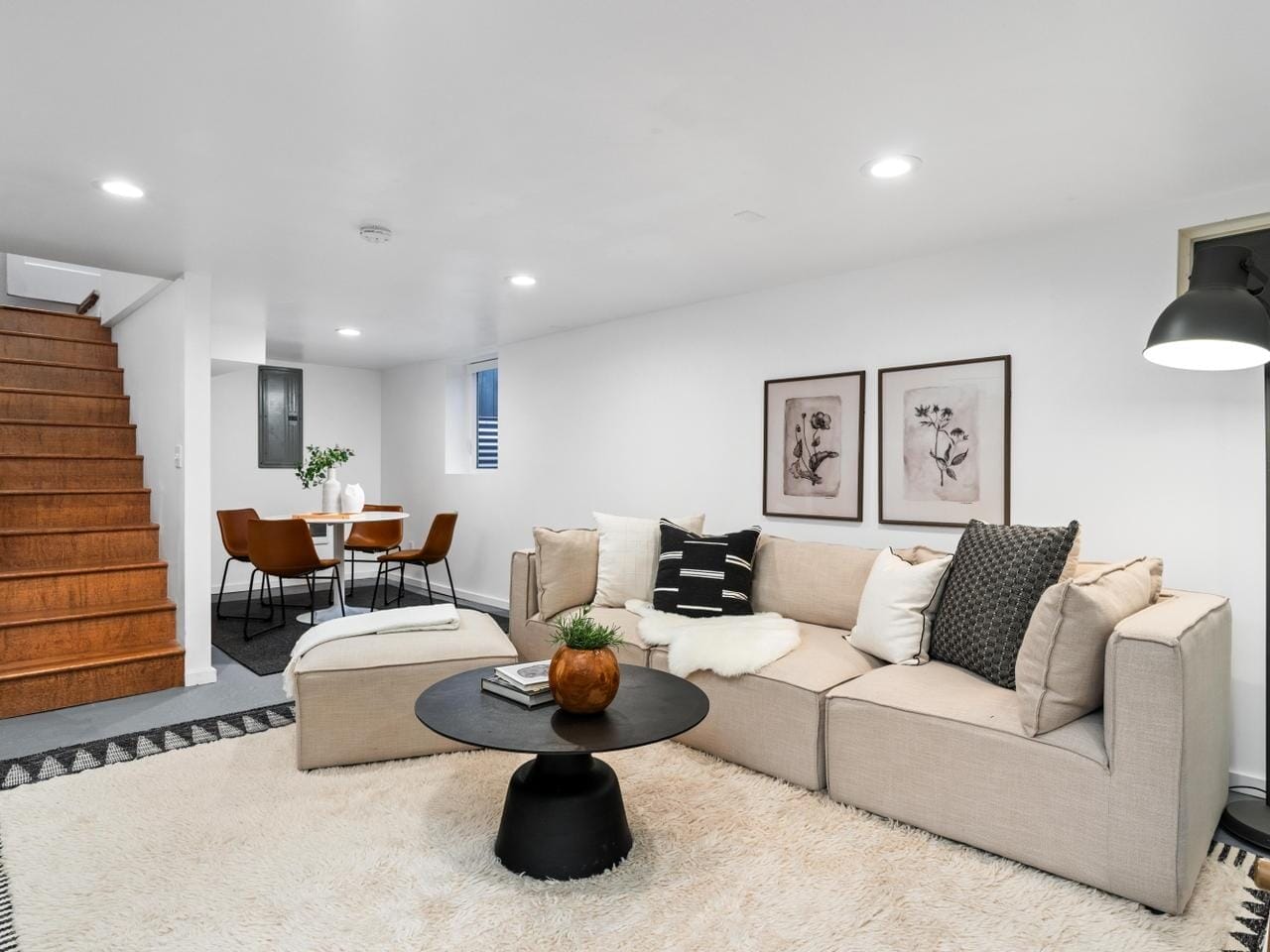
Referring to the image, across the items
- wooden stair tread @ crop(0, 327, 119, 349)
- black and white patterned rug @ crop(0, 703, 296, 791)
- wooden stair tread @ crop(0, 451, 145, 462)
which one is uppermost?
wooden stair tread @ crop(0, 327, 119, 349)

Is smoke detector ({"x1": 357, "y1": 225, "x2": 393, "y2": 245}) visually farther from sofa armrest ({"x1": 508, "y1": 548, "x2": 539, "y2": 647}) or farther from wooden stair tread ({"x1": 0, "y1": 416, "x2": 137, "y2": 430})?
wooden stair tread ({"x1": 0, "y1": 416, "x2": 137, "y2": 430})

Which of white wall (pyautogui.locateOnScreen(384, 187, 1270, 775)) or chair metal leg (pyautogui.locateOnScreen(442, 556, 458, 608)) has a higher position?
white wall (pyautogui.locateOnScreen(384, 187, 1270, 775))

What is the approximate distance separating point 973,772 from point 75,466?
4.98m

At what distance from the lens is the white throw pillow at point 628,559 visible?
3844 millimetres

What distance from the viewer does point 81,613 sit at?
152 inches

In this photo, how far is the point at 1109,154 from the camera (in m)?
2.45

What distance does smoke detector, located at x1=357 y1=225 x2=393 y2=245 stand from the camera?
3.26 metres

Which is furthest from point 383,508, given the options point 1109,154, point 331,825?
point 1109,154

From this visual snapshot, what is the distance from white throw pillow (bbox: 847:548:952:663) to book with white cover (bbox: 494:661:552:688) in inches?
51.2

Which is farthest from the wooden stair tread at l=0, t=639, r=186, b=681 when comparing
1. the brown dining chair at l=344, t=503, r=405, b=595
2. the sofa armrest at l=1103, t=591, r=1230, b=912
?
the sofa armrest at l=1103, t=591, r=1230, b=912

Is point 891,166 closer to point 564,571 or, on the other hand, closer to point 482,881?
point 564,571

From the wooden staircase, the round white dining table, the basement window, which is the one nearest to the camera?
the wooden staircase

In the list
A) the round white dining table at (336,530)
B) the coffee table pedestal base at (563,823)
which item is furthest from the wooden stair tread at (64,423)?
the coffee table pedestal base at (563,823)

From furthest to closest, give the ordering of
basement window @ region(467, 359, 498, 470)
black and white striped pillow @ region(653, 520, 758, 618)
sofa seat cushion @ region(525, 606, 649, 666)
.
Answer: basement window @ region(467, 359, 498, 470) < black and white striped pillow @ region(653, 520, 758, 618) < sofa seat cushion @ region(525, 606, 649, 666)
